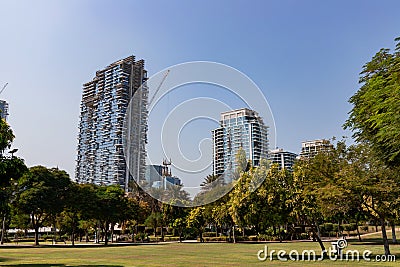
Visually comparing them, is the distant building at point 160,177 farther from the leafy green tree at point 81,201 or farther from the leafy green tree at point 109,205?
the leafy green tree at point 109,205

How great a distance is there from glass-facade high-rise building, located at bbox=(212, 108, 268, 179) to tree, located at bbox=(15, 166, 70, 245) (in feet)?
101

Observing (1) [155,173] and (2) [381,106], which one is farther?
(1) [155,173]

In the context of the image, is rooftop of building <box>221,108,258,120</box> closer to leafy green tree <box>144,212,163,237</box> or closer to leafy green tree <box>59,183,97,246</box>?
leafy green tree <box>59,183,97,246</box>

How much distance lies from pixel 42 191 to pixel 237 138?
33.1 meters

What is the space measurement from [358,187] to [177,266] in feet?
32.0

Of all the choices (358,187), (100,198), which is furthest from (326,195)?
(100,198)

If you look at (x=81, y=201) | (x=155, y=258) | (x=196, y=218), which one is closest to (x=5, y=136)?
(x=155, y=258)

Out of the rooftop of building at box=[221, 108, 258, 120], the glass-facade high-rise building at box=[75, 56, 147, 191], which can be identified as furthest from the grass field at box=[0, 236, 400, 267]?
the glass-facade high-rise building at box=[75, 56, 147, 191]

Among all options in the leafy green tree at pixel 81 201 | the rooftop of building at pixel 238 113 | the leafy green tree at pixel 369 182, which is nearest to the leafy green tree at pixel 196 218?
the leafy green tree at pixel 81 201

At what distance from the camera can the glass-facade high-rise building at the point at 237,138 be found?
51.7 ft

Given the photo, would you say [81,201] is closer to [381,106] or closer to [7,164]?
[7,164]

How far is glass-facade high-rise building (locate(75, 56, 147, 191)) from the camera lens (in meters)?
108

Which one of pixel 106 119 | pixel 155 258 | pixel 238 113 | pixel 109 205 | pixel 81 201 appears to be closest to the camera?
pixel 238 113

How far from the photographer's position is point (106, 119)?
111250 mm
